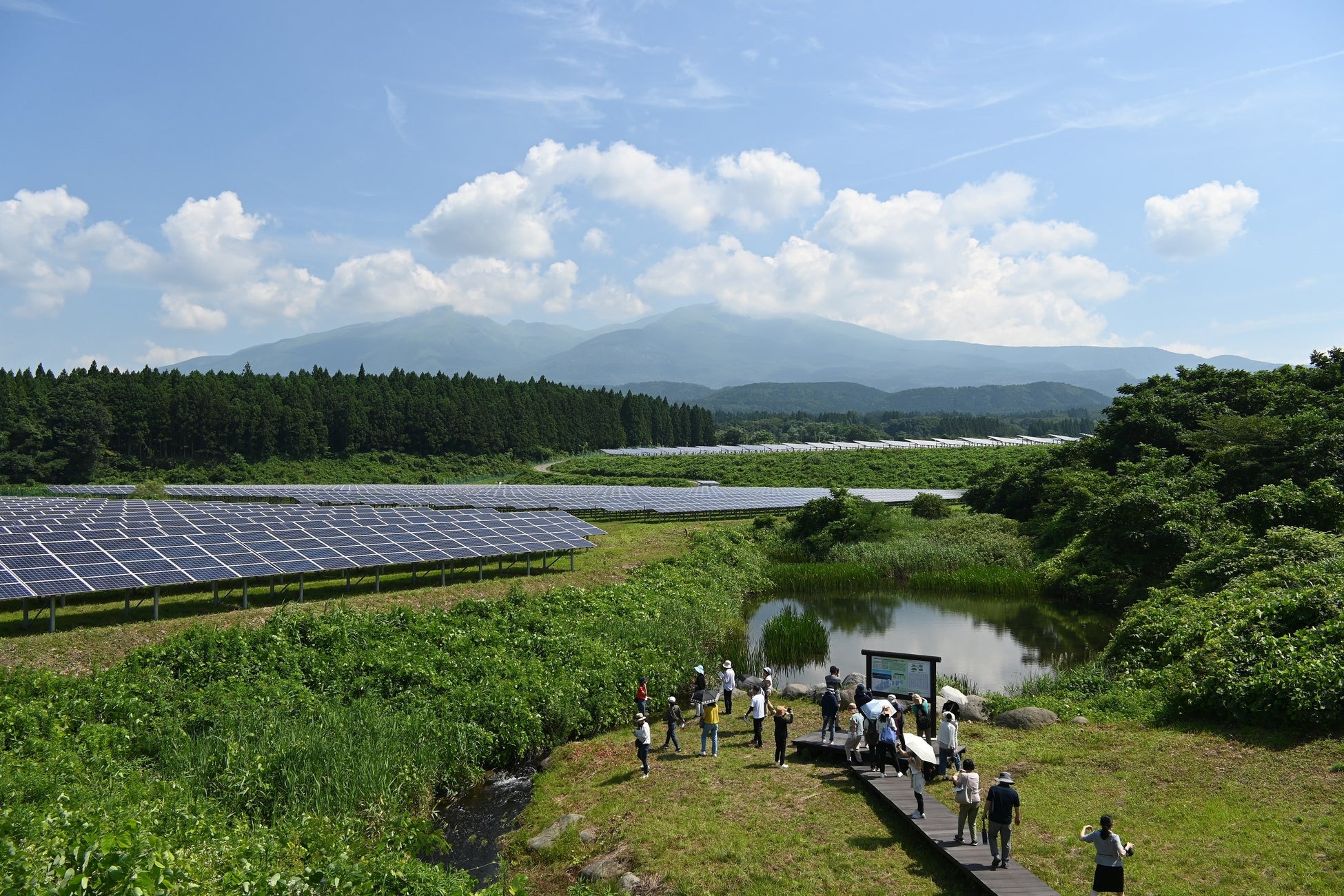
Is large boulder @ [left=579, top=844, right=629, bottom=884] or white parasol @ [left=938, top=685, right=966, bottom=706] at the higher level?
white parasol @ [left=938, top=685, right=966, bottom=706]

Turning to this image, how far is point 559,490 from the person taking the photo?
6931 cm

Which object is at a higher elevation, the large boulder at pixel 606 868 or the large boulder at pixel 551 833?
the large boulder at pixel 606 868

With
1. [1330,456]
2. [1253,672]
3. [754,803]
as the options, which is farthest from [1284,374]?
[754,803]

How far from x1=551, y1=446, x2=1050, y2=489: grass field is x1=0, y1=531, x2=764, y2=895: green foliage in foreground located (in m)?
63.8

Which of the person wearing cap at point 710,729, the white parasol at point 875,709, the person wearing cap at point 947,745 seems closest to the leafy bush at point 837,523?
the person wearing cap at point 710,729

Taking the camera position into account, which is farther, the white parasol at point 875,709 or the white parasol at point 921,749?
the white parasol at point 875,709

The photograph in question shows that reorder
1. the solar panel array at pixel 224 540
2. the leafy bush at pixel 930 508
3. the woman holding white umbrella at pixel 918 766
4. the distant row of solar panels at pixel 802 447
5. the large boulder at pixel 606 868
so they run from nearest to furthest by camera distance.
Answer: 1. the large boulder at pixel 606 868
2. the woman holding white umbrella at pixel 918 766
3. the solar panel array at pixel 224 540
4. the leafy bush at pixel 930 508
5. the distant row of solar panels at pixel 802 447

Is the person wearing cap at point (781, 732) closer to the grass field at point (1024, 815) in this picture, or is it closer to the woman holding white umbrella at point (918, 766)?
the grass field at point (1024, 815)

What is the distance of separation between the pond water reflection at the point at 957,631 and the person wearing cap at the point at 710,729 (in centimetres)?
706

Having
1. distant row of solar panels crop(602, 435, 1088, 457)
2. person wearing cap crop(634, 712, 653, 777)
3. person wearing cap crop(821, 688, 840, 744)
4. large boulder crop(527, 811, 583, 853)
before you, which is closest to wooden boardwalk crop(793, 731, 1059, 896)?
person wearing cap crop(821, 688, 840, 744)

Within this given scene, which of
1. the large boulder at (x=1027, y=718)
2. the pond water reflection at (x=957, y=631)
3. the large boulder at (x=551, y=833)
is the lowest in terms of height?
the pond water reflection at (x=957, y=631)

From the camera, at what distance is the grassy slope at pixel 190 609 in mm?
21594

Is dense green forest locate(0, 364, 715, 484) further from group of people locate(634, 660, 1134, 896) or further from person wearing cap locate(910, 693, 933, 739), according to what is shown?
person wearing cap locate(910, 693, 933, 739)

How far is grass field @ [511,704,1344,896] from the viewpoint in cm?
1256
